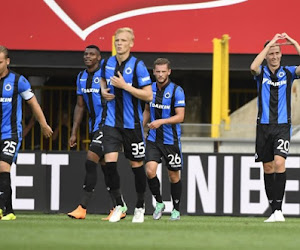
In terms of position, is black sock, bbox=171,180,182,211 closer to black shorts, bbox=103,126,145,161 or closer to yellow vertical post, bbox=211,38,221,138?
black shorts, bbox=103,126,145,161

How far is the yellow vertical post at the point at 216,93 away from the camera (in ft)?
51.0

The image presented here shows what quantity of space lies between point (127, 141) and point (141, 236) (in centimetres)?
223

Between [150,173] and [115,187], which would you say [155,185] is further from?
[115,187]

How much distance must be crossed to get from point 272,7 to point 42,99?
15.0ft

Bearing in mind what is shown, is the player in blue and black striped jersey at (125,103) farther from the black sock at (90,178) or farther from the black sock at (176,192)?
the black sock at (176,192)

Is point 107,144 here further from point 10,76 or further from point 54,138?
point 54,138

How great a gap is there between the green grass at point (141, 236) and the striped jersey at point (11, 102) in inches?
44.5

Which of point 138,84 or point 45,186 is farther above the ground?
point 138,84

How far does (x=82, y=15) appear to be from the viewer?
711 inches

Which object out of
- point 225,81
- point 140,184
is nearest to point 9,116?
point 140,184

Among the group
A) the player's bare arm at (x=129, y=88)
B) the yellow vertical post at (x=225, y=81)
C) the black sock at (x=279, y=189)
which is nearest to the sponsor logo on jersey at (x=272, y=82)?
the black sock at (x=279, y=189)

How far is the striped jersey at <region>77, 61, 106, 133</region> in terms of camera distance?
43.5 feet

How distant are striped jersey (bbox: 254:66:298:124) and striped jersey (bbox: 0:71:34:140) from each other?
8.93ft

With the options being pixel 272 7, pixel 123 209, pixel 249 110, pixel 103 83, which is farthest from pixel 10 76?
pixel 272 7
